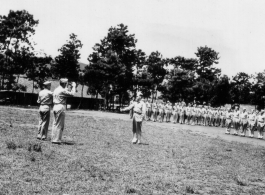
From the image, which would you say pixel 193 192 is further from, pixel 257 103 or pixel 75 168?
pixel 257 103

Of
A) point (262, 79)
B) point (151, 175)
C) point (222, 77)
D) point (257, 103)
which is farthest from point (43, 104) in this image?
point (262, 79)

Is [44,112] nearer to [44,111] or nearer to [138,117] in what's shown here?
[44,111]

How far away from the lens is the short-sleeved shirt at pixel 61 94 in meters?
10.3

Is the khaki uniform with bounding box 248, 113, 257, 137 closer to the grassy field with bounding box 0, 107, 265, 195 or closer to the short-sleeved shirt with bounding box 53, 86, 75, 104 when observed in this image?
the grassy field with bounding box 0, 107, 265, 195

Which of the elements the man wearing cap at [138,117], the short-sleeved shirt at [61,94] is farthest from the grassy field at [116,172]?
the man wearing cap at [138,117]

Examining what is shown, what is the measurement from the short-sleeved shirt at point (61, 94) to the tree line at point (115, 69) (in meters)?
32.1

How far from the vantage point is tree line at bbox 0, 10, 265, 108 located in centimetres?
4134

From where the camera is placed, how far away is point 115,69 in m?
51.0

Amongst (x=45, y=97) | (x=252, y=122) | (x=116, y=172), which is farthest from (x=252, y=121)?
(x=116, y=172)

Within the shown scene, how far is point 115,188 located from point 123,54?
49846 millimetres

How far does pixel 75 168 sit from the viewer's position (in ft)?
22.9

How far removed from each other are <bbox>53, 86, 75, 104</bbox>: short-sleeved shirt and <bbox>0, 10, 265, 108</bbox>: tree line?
32.1 metres

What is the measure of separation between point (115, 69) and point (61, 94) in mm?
40970

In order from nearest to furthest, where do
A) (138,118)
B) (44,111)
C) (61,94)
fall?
1. (61,94)
2. (44,111)
3. (138,118)
